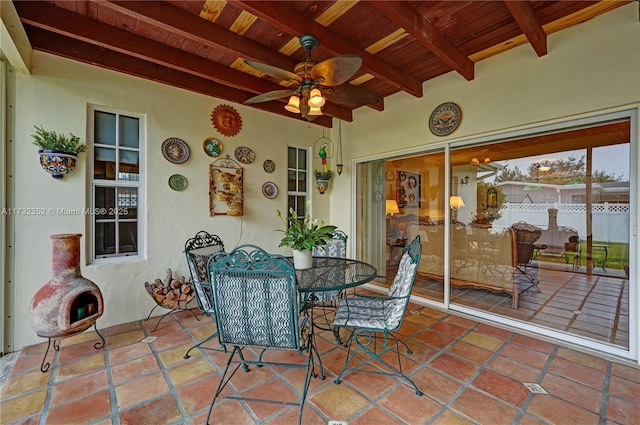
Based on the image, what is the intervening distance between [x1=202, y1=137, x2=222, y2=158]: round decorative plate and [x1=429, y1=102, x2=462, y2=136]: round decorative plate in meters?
2.80

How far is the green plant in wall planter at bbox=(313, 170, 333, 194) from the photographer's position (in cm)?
461

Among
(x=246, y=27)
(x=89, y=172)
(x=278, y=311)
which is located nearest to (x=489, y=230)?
(x=278, y=311)

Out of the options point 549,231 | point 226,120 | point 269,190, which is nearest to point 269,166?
point 269,190

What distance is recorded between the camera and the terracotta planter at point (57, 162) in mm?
2504

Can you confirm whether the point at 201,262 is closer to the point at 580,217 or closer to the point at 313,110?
the point at 313,110

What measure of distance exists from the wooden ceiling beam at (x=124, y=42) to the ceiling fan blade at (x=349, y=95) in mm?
1492

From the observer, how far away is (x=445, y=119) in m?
3.40

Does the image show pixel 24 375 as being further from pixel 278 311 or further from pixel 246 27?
pixel 246 27

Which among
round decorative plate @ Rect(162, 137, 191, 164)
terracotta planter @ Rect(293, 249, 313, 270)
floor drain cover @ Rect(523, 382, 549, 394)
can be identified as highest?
round decorative plate @ Rect(162, 137, 191, 164)

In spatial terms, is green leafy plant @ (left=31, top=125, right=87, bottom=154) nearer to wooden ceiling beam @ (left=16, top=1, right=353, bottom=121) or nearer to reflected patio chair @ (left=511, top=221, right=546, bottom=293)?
wooden ceiling beam @ (left=16, top=1, right=353, bottom=121)

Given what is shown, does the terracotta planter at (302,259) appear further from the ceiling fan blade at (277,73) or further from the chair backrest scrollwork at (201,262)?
the ceiling fan blade at (277,73)

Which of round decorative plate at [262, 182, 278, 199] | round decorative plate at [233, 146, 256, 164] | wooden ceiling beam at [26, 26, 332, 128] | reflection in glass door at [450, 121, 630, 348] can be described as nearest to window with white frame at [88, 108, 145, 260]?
wooden ceiling beam at [26, 26, 332, 128]

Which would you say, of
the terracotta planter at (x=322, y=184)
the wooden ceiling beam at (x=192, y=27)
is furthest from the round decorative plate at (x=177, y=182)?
the terracotta planter at (x=322, y=184)

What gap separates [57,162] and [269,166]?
233 cm
